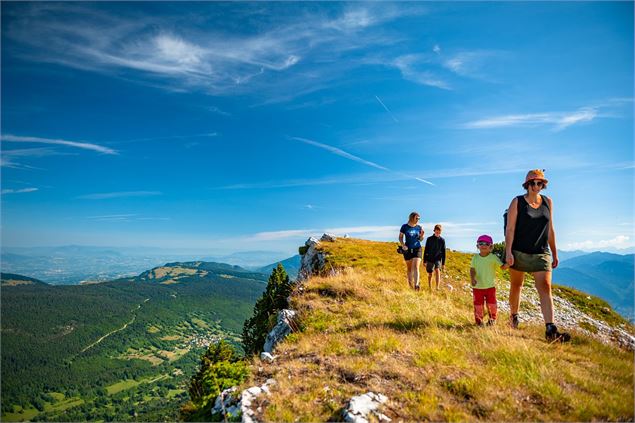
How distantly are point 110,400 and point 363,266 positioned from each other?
9659 inches

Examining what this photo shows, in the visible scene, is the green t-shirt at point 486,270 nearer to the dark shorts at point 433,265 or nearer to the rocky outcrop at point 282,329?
the dark shorts at point 433,265

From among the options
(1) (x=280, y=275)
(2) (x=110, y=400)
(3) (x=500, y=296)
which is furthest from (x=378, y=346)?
(2) (x=110, y=400)

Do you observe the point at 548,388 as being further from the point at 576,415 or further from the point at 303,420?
the point at 303,420

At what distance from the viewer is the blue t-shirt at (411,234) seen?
13906 millimetres

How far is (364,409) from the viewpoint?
4.98 m

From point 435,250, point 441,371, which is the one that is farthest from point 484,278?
point 435,250

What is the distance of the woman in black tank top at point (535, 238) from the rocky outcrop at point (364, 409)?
16.4ft

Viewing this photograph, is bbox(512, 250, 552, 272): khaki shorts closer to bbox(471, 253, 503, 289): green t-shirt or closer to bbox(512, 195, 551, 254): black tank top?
bbox(512, 195, 551, 254): black tank top

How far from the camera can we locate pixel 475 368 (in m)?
6.14

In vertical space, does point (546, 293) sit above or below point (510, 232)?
below

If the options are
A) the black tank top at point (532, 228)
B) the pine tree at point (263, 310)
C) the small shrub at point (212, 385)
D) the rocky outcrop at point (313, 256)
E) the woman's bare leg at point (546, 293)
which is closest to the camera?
the small shrub at point (212, 385)

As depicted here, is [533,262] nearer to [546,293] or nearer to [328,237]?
[546,293]

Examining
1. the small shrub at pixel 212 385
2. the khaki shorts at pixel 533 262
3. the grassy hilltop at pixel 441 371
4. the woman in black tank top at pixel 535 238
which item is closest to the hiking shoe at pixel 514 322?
the grassy hilltop at pixel 441 371

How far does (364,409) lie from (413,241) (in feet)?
32.1
